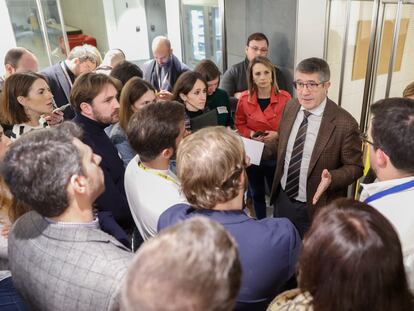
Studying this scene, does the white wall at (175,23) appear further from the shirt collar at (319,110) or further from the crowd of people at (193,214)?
the shirt collar at (319,110)

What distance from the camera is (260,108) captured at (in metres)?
3.38

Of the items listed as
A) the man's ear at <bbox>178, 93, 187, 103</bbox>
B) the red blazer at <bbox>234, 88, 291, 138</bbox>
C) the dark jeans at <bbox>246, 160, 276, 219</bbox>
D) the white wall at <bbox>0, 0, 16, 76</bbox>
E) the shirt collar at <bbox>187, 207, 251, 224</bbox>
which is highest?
the white wall at <bbox>0, 0, 16, 76</bbox>

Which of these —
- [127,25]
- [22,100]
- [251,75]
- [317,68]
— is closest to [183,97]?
[251,75]

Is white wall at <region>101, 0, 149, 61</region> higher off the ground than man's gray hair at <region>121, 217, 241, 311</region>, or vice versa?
white wall at <region>101, 0, 149, 61</region>

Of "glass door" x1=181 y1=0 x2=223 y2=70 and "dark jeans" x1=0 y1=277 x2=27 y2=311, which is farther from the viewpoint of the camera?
"glass door" x1=181 y1=0 x2=223 y2=70

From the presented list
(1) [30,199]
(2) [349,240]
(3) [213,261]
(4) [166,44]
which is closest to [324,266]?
(2) [349,240]

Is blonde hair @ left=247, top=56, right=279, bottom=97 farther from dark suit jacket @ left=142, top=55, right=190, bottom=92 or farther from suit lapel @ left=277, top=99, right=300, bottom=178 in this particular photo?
dark suit jacket @ left=142, top=55, right=190, bottom=92

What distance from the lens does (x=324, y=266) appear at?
37.5 inches

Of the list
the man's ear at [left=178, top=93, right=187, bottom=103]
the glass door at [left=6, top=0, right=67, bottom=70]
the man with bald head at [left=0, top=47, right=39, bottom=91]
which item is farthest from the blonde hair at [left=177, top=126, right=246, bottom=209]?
the glass door at [left=6, top=0, right=67, bottom=70]

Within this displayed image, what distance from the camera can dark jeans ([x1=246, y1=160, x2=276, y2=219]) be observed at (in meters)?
3.39

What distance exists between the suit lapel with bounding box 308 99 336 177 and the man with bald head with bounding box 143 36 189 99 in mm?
2515

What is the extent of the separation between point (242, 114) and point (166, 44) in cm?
178

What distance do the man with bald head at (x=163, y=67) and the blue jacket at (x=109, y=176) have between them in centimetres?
241

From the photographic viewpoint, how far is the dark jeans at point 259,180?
3391mm
